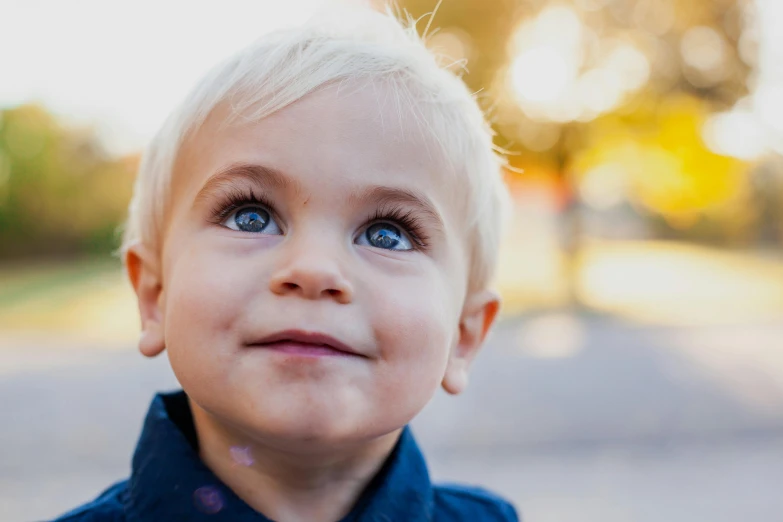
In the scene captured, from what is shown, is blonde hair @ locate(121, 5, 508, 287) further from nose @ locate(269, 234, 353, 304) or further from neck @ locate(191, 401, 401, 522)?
neck @ locate(191, 401, 401, 522)

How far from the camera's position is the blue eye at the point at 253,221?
736mm

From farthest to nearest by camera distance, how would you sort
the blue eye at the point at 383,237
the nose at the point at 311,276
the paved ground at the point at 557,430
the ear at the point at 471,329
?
the paved ground at the point at 557,430 → the ear at the point at 471,329 → the blue eye at the point at 383,237 → the nose at the point at 311,276

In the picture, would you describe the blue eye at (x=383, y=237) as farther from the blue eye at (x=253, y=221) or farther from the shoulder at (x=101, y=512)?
the shoulder at (x=101, y=512)

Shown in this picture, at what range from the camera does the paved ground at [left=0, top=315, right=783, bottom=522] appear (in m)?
2.32

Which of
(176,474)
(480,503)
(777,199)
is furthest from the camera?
(777,199)

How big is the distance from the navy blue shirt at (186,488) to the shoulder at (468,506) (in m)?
0.08

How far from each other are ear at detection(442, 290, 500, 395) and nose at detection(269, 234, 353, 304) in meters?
0.30

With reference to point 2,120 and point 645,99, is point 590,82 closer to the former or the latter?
point 645,99

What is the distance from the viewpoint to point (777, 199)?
1060 cm

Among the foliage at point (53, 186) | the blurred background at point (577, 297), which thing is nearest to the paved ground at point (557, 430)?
the blurred background at point (577, 297)

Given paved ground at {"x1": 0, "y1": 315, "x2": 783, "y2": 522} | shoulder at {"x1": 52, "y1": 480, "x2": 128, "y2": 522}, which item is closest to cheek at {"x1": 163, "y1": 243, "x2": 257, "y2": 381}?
shoulder at {"x1": 52, "y1": 480, "x2": 128, "y2": 522}

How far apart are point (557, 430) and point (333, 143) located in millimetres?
2353

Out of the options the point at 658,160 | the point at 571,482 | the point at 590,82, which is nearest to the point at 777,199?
the point at 658,160

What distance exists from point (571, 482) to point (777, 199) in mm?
9815
